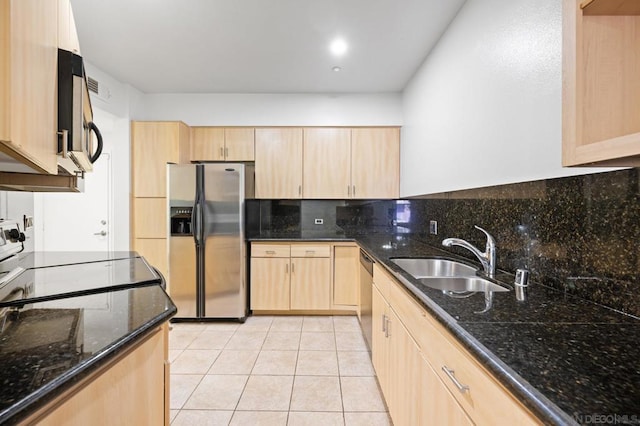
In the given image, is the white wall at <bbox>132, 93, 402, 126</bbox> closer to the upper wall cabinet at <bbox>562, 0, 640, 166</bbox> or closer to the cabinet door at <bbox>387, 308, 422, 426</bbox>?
the cabinet door at <bbox>387, 308, 422, 426</bbox>

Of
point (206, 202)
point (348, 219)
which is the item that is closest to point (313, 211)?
point (348, 219)

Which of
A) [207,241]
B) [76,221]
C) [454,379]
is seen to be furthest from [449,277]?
[76,221]

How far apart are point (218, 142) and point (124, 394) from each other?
3.36 m

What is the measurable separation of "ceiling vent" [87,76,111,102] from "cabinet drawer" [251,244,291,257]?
2.20 m

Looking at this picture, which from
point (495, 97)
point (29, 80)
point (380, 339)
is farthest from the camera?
point (380, 339)

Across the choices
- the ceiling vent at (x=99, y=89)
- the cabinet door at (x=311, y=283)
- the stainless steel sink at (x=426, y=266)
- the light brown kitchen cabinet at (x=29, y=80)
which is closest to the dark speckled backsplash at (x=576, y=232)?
the stainless steel sink at (x=426, y=266)

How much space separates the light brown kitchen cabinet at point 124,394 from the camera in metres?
0.67

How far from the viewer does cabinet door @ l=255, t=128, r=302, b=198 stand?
12.5 feet

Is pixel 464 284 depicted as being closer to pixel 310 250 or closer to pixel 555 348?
pixel 555 348

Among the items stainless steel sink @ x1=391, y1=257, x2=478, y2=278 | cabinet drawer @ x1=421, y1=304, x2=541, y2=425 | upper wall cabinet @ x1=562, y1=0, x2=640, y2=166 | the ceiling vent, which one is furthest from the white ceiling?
cabinet drawer @ x1=421, y1=304, x2=541, y2=425

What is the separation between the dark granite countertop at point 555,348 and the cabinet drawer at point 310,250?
2276 mm

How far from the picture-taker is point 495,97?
5.71ft

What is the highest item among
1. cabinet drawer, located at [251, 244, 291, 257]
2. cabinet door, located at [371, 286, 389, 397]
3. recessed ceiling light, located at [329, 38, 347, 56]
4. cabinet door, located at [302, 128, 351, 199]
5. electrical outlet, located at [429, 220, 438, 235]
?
recessed ceiling light, located at [329, 38, 347, 56]

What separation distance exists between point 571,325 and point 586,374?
0.34m
